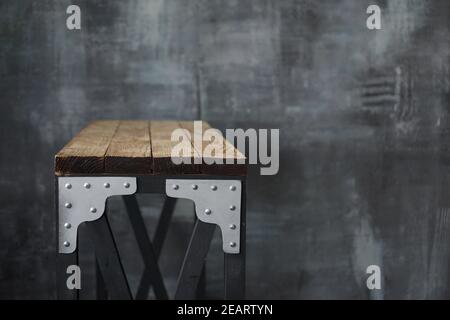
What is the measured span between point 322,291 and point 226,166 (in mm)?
1555

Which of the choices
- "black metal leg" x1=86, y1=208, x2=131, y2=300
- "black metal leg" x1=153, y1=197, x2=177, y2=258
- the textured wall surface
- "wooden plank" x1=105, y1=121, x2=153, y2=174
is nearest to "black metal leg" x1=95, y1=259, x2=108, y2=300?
"black metal leg" x1=153, y1=197, x2=177, y2=258

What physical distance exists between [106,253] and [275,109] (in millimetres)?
1359

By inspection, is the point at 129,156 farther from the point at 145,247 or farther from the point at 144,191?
the point at 145,247

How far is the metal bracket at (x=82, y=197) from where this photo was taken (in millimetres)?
1282

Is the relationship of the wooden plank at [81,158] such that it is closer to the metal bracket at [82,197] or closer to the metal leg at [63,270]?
the metal bracket at [82,197]

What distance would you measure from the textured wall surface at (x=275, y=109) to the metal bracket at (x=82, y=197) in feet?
4.02

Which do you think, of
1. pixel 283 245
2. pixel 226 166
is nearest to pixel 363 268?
pixel 283 245

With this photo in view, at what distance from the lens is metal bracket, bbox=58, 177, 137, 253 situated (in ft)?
4.21

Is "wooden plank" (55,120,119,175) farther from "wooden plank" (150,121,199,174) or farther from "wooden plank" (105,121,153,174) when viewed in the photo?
"wooden plank" (150,121,199,174)

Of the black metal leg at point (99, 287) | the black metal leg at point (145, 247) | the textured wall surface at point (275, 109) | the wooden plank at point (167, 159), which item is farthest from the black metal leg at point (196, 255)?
the textured wall surface at point (275, 109)

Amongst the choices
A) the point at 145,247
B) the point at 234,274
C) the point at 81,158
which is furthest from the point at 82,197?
the point at 145,247

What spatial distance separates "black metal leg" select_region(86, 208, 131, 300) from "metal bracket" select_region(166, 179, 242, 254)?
170 millimetres

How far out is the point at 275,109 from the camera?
99.2 inches

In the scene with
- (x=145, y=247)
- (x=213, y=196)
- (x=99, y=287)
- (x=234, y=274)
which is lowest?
(x=99, y=287)
